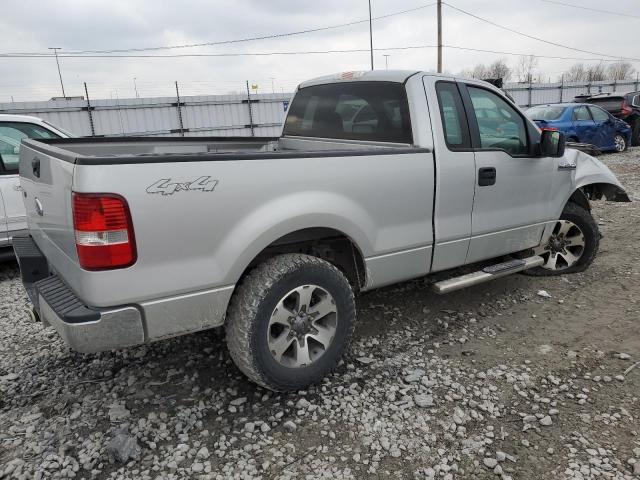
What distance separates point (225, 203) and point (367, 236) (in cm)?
98

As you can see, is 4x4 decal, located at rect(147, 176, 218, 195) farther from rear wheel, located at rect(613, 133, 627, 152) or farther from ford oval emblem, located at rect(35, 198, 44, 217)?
rear wheel, located at rect(613, 133, 627, 152)

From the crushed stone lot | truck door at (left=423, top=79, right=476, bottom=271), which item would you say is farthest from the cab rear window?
the crushed stone lot

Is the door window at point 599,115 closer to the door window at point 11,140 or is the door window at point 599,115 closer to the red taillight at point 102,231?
the door window at point 11,140

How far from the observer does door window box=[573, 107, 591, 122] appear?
41.3 ft

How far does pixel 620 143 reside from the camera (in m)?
14.5

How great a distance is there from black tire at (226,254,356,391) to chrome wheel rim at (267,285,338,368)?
0.04 meters

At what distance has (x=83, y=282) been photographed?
87.9 inches

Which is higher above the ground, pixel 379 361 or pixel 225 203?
pixel 225 203

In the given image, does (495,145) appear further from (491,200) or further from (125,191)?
(125,191)

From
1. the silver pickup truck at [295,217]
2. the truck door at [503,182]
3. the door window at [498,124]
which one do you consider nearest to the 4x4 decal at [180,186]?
the silver pickup truck at [295,217]

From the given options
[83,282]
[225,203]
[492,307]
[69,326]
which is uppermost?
[225,203]

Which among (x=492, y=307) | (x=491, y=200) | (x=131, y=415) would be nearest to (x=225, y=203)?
(x=131, y=415)

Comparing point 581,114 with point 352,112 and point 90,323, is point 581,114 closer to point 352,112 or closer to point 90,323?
point 352,112

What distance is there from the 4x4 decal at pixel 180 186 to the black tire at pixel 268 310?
584 millimetres
